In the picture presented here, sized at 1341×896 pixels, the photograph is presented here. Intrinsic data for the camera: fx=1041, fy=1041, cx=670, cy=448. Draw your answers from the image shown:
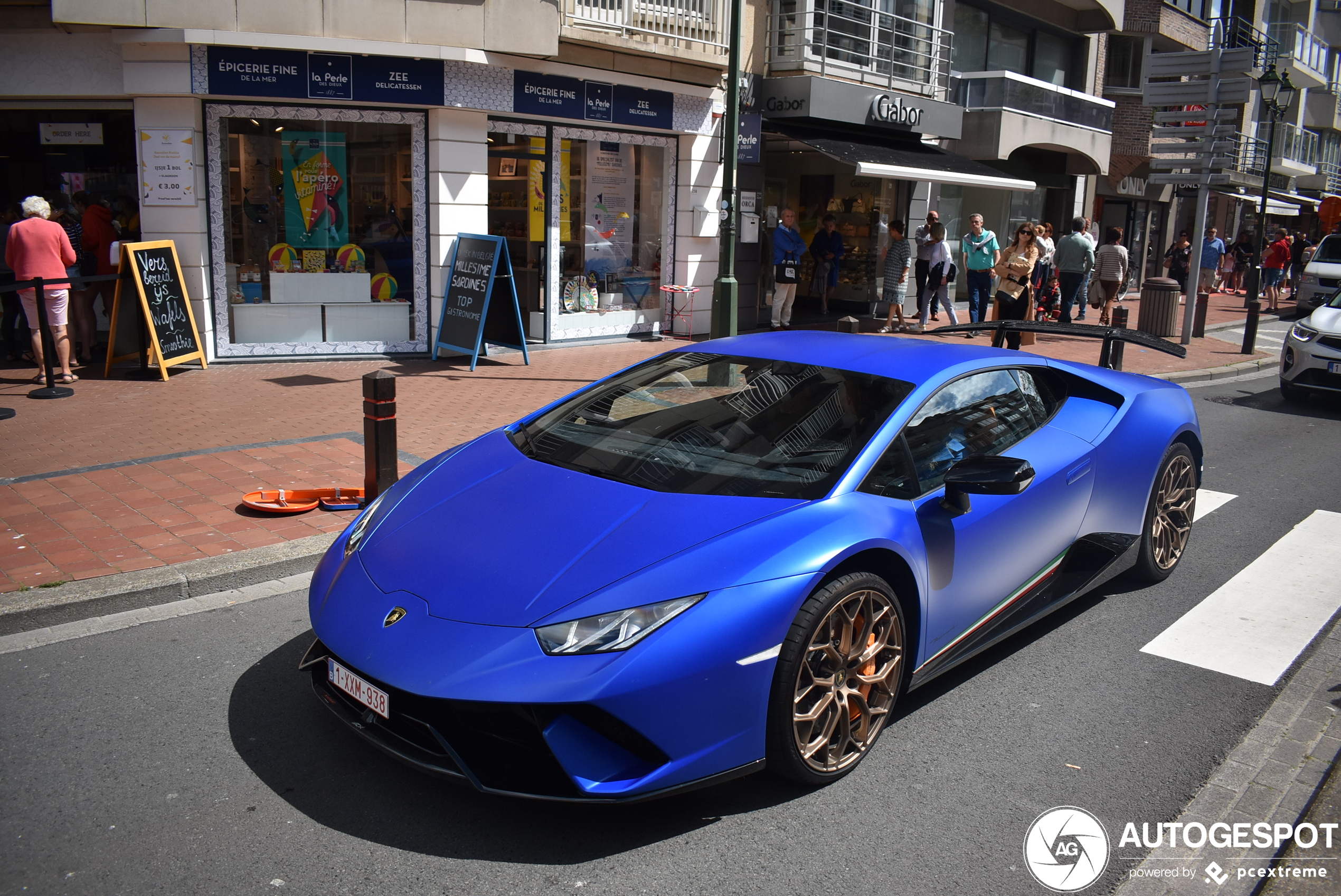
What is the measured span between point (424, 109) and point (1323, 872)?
1166cm

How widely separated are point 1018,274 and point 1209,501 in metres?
7.14

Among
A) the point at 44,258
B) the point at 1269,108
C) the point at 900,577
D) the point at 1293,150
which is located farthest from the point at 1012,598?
the point at 1293,150

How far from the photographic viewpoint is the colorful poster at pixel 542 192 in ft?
44.7

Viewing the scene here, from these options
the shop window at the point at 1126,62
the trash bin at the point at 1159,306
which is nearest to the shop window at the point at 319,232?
the trash bin at the point at 1159,306

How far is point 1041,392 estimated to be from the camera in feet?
16.0

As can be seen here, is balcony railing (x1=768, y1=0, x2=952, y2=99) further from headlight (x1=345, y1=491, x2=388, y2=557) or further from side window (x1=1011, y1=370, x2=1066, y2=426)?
headlight (x1=345, y1=491, x2=388, y2=557)

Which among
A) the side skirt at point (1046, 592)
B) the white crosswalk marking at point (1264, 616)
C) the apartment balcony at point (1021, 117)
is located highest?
the apartment balcony at point (1021, 117)

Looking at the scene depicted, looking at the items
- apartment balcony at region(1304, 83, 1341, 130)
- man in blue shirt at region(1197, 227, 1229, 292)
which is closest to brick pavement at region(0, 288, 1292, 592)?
man in blue shirt at region(1197, 227, 1229, 292)

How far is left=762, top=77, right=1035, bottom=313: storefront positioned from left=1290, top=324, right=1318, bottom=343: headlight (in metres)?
6.12

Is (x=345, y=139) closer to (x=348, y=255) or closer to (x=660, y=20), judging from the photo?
(x=348, y=255)

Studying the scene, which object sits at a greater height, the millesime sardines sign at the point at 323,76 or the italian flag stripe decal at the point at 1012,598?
the millesime sardines sign at the point at 323,76

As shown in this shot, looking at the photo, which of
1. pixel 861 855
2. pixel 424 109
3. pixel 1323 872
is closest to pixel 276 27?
pixel 424 109

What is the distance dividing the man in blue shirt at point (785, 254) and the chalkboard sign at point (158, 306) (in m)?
8.58

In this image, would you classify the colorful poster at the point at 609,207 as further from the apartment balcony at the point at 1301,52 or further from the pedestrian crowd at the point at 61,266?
the apartment balcony at the point at 1301,52
